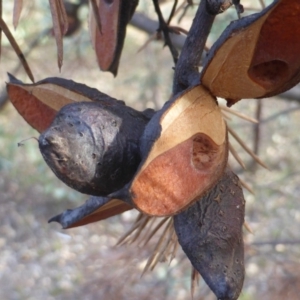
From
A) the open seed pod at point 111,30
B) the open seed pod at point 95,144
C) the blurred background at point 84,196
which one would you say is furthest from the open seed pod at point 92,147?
the blurred background at point 84,196

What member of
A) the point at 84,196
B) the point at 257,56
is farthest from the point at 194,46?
the point at 84,196

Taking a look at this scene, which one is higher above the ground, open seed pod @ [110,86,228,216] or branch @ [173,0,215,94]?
branch @ [173,0,215,94]

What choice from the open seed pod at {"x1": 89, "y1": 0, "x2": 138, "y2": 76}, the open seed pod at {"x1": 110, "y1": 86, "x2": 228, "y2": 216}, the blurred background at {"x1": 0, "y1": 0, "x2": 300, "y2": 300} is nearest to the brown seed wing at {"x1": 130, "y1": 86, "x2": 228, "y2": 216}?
the open seed pod at {"x1": 110, "y1": 86, "x2": 228, "y2": 216}

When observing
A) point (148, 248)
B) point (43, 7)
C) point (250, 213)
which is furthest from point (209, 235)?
point (250, 213)

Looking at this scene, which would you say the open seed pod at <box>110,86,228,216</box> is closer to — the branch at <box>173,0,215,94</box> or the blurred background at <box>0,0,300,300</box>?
the branch at <box>173,0,215,94</box>

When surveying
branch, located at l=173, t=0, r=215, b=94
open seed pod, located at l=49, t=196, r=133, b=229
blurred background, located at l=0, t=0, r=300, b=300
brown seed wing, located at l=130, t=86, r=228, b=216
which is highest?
branch, located at l=173, t=0, r=215, b=94

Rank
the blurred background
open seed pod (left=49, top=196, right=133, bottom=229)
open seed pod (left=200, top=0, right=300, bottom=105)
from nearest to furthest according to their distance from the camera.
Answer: open seed pod (left=200, top=0, right=300, bottom=105) → open seed pod (left=49, top=196, right=133, bottom=229) → the blurred background

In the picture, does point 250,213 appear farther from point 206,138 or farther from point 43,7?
point 206,138
